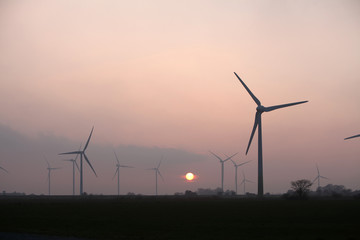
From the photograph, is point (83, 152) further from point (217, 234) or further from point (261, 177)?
point (217, 234)

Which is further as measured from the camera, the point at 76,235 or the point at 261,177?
the point at 261,177

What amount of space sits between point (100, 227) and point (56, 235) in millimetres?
8589

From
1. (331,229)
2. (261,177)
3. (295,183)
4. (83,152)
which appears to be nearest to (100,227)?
(331,229)

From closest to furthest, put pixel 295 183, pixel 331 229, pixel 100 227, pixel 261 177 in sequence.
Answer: pixel 331 229
pixel 100 227
pixel 261 177
pixel 295 183

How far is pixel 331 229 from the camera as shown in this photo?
47.4 meters

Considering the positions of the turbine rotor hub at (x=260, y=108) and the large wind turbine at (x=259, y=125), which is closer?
the large wind turbine at (x=259, y=125)

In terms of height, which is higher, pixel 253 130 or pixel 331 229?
pixel 253 130

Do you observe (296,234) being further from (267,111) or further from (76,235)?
(267,111)

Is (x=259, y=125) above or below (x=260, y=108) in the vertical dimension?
below

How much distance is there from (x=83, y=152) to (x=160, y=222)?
102769mm

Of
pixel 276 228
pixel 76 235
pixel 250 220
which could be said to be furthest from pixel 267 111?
pixel 76 235

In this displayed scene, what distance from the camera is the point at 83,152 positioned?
159 metres

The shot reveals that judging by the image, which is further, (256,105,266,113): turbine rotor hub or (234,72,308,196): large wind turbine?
(256,105,266,113): turbine rotor hub

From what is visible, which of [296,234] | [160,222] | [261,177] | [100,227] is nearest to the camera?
[296,234]
